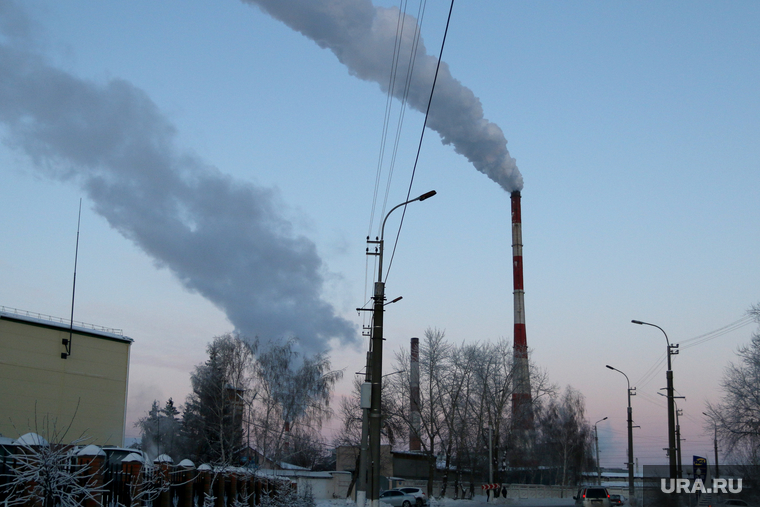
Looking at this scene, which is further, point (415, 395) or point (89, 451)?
point (415, 395)

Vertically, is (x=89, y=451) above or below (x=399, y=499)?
above

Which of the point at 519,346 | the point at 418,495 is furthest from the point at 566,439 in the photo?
the point at 418,495

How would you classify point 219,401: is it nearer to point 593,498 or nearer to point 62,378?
point 62,378

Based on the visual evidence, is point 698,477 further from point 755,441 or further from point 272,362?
point 272,362

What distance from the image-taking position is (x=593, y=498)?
94.5 feet

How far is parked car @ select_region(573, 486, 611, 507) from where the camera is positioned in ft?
93.5

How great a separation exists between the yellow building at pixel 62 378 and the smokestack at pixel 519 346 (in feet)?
96.5

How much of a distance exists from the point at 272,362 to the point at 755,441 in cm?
3255

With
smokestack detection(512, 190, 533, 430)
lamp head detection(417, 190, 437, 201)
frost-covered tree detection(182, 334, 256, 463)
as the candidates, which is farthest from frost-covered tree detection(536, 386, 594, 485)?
lamp head detection(417, 190, 437, 201)

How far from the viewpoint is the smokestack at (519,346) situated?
53469 mm

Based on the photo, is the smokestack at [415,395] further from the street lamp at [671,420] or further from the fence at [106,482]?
the fence at [106,482]

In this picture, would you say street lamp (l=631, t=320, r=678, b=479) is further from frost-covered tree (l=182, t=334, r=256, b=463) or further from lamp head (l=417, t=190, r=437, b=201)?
frost-covered tree (l=182, t=334, r=256, b=463)

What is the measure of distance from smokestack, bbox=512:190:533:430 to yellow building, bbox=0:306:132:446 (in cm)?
2942

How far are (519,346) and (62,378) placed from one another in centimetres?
3814
